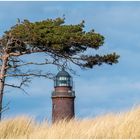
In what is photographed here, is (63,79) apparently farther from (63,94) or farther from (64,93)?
(63,94)

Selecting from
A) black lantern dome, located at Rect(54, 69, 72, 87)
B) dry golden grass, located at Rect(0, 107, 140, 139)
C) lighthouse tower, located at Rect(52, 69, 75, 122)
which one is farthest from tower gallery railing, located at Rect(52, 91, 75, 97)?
dry golden grass, located at Rect(0, 107, 140, 139)

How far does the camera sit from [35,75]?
2461 centimetres

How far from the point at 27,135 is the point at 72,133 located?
1256mm

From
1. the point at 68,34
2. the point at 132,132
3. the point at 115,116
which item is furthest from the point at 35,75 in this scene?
the point at 132,132

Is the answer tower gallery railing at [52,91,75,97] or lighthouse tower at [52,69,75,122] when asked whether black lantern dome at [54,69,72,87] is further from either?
tower gallery railing at [52,91,75,97]

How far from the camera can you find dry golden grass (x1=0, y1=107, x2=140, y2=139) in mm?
10789

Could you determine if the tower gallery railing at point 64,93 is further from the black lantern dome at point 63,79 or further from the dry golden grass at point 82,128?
the dry golden grass at point 82,128

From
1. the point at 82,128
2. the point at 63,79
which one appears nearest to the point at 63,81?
the point at 63,79

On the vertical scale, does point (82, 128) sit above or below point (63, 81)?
below

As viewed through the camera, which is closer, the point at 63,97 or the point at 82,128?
the point at 82,128

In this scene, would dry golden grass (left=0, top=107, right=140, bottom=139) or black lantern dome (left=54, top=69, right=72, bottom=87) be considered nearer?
dry golden grass (left=0, top=107, right=140, bottom=139)

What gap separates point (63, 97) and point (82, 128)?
52.0 feet

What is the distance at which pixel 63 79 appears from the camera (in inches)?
1033

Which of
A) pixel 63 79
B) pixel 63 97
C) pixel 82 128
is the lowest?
pixel 82 128
